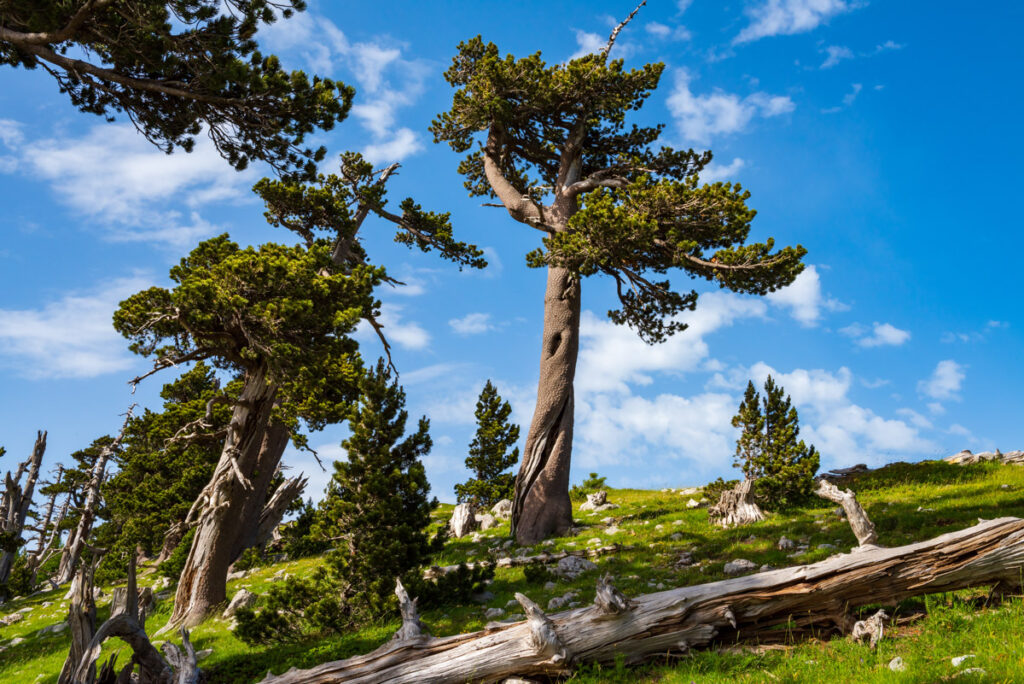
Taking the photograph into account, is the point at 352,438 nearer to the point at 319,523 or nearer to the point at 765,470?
the point at 319,523

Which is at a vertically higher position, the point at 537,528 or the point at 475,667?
the point at 537,528

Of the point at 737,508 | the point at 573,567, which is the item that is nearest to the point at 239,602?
the point at 573,567

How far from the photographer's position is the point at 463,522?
20547mm

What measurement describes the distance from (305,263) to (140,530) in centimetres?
1747

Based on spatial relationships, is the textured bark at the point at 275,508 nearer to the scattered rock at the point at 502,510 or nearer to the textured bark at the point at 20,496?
the scattered rock at the point at 502,510

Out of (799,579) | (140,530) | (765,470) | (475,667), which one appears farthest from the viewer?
(140,530)

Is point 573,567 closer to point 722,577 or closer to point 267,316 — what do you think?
point 722,577

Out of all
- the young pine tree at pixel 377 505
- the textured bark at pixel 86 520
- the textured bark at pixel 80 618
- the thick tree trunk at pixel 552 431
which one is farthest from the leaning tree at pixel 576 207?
the textured bark at pixel 86 520

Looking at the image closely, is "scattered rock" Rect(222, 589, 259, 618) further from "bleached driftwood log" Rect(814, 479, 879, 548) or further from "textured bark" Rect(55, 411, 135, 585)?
"textured bark" Rect(55, 411, 135, 585)

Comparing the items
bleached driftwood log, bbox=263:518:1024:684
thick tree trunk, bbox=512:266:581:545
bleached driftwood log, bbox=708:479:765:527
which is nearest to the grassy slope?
bleached driftwood log, bbox=263:518:1024:684

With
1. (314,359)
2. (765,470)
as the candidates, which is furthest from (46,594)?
(765,470)

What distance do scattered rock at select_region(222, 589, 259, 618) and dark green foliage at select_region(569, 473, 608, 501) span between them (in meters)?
11.7

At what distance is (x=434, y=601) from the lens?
12.2 m

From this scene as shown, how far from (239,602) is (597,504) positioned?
1120 cm
